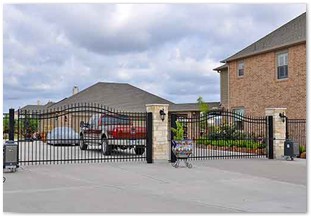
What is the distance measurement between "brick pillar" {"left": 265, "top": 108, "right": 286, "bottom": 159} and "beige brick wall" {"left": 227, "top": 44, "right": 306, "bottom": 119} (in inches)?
161

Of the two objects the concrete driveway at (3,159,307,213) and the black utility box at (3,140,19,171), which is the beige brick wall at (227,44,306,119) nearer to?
the concrete driveway at (3,159,307,213)

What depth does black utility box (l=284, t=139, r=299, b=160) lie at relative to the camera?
679 inches

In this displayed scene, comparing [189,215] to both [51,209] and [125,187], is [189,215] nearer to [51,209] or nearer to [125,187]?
[51,209]

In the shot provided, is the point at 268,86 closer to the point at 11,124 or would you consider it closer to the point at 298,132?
the point at 298,132

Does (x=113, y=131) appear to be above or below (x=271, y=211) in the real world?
above

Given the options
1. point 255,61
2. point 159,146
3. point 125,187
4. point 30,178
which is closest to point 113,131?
point 159,146

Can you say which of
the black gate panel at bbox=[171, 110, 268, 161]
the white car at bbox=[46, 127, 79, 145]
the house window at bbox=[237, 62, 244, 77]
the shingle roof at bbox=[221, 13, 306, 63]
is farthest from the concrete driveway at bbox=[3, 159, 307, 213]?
the house window at bbox=[237, 62, 244, 77]

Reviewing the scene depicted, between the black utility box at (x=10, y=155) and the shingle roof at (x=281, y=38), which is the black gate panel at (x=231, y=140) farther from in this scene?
the black utility box at (x=10, y=155)

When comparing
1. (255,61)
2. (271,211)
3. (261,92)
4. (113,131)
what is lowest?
(271,211)

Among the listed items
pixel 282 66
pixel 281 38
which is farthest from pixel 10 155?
pixel 281 38

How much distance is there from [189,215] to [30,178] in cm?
584

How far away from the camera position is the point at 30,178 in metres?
11.7

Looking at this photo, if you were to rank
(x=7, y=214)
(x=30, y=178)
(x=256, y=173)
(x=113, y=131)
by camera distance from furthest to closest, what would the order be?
1. (x=113, y=131)
2. (x=256, y=173)
3. (x=30, y=178)
4. (x=7, y=214)

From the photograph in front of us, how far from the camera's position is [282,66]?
2353 centimetres
